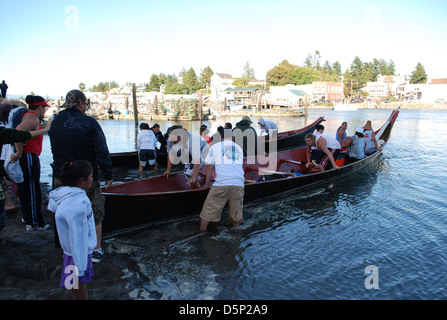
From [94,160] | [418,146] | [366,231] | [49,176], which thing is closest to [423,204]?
[366,231]

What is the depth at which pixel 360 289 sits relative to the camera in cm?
420

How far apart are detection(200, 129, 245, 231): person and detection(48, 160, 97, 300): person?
254cm

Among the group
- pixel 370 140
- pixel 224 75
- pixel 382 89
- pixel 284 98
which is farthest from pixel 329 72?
pixel 370 140

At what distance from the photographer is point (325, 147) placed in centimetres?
810

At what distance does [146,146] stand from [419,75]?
388 ft

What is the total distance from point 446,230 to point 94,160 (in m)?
6.50

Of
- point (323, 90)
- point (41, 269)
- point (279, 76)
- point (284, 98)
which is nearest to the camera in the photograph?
point (41, 269)

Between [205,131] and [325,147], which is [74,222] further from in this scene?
[205,131]

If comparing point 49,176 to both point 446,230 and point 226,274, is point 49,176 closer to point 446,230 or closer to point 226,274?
point 226,274

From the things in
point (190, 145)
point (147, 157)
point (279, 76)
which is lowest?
point (147, 157)

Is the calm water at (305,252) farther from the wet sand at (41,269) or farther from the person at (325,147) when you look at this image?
the person at (325,147)

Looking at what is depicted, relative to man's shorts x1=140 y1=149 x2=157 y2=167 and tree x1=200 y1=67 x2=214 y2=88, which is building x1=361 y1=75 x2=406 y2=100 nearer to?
tree x1=200 y1=67 x2=214 y2=88

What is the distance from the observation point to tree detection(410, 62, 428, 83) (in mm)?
102688

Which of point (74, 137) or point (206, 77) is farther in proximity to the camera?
point (206, 77)
